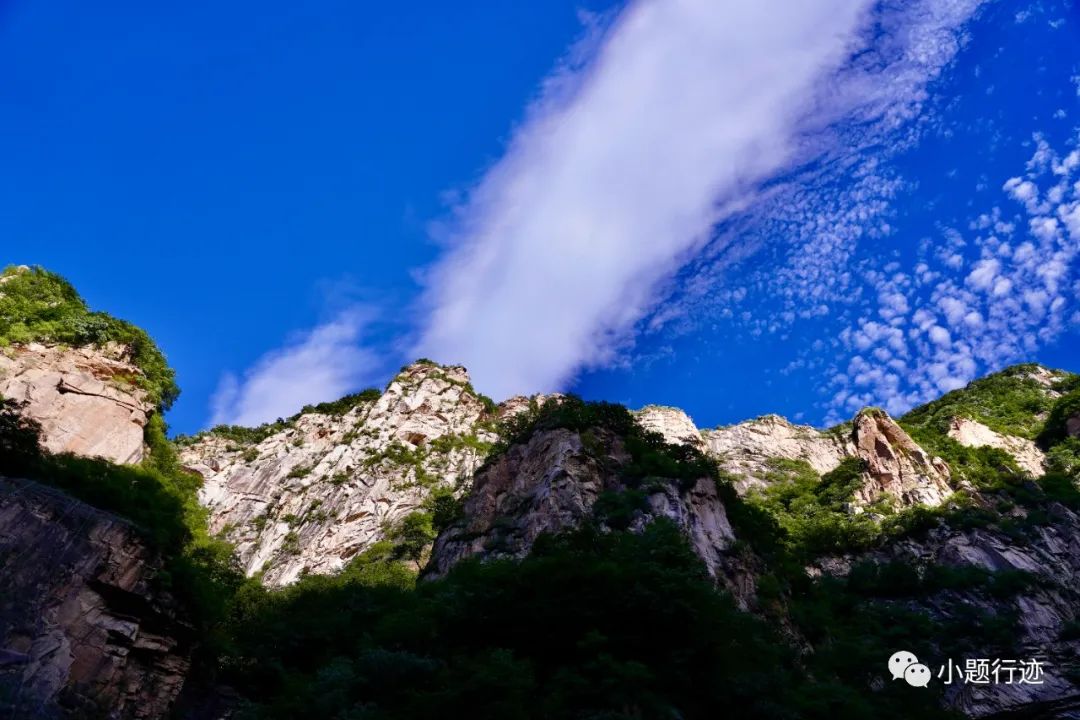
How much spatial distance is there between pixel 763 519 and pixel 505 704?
27794 millimetres

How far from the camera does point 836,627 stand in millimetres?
30516

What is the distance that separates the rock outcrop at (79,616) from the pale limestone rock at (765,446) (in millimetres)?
56505

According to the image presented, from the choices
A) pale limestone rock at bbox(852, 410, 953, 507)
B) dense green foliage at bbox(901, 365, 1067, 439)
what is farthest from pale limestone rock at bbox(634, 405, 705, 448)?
dense green foliage at bbox(901, 365, 1067, 439)

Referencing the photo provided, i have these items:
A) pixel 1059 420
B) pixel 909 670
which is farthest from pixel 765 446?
pixel 909 670

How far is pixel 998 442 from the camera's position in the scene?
61.4m

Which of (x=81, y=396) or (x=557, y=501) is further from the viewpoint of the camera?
(x=81, y=396)

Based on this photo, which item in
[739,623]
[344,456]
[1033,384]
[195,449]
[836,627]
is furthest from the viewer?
[1033,384]

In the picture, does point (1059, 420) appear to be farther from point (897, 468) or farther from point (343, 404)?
point (343, 404)

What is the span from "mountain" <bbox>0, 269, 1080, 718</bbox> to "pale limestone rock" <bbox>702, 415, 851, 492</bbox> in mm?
5795

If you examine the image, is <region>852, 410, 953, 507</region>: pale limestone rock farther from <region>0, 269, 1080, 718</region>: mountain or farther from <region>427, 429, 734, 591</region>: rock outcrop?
<region>427, 429, 734, 591</region>: rock outcrop

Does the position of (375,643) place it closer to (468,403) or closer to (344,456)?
(344,456)

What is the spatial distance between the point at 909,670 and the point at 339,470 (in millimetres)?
44670

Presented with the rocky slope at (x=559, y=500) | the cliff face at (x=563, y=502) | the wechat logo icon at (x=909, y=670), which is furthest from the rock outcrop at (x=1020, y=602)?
the rocky slope at (x=559, y=500)

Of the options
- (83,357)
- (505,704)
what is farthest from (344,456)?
(505,704)
